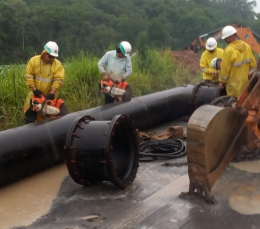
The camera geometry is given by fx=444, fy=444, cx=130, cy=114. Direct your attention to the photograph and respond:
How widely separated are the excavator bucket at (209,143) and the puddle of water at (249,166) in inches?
46.6

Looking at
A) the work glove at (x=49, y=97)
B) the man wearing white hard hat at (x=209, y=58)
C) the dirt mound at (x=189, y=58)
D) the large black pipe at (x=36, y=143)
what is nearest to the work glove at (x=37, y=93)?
the work glove at (x=49, y=97)

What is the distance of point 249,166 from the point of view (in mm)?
6121

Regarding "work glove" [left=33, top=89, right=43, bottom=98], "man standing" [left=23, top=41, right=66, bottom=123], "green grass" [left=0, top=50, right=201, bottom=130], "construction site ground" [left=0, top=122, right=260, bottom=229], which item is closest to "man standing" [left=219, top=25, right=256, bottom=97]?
"construction site ground" [left=0, top=122, right=260, bottom=229]

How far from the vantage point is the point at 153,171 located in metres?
6.00

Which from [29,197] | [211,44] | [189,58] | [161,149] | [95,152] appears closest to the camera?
[95,152]

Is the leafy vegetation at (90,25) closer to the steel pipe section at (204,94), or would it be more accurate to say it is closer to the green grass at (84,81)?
the green grass at (84,81)

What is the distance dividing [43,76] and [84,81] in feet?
8.38

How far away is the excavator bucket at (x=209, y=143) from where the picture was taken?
177 inches

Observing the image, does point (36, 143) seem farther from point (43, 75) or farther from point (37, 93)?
point (43, 75)

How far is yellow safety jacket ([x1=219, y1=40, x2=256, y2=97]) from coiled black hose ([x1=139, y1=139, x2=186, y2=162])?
1312mm

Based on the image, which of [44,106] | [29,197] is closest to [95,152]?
[29,197]

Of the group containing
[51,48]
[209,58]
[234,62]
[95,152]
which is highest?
[51,48]

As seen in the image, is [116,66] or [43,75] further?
[116,66]

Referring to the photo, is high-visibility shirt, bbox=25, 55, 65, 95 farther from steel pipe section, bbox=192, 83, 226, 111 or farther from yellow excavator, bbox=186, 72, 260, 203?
yellow excavator, bbox=186, 72, 260, 203
